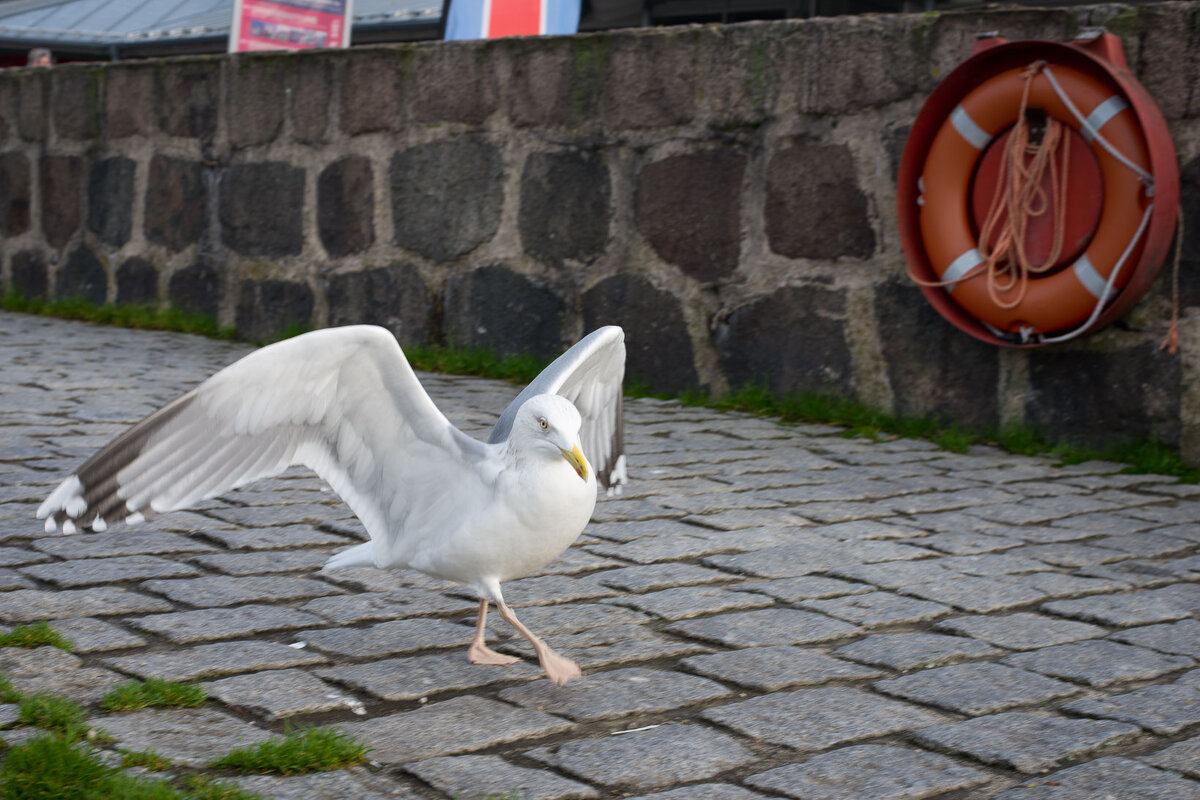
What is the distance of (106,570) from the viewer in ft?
10.2

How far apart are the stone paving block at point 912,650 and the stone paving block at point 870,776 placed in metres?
0.47

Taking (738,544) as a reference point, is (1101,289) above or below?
above

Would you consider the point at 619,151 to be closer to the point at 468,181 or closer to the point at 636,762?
the point at 468,181

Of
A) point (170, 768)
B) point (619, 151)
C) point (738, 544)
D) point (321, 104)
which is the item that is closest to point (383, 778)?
point (170, 768)

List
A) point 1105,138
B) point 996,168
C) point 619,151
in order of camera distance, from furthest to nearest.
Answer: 1. point 619,151
2. point 996,168
3. point 1105,138

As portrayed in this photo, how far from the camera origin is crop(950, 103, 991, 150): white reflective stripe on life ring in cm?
480

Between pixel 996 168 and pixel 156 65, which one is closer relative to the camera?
pixel 996 168

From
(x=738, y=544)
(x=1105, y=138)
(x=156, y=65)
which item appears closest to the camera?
(x=738, y=544)

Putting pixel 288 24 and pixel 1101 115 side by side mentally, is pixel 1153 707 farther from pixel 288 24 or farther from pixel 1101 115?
pixel 288 24

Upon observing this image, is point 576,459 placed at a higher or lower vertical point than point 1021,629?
higher

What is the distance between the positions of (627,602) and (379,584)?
0.57 metres

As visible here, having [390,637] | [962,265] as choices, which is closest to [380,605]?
[390,637]

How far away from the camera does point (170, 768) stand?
204 centimetres

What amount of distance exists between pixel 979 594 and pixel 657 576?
73cm
